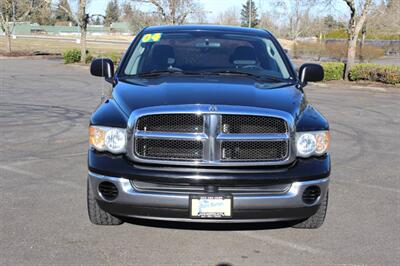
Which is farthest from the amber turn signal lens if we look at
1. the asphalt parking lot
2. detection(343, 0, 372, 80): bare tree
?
detection(343, 0, 372, 80): bare tree

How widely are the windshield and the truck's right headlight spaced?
1249 mm

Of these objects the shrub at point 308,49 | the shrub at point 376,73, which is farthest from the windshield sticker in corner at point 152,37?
the shrub at point 308,49

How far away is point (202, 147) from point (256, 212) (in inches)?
24.7

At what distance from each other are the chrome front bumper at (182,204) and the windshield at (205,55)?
163cm

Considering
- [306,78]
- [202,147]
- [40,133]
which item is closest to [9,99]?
[40,133]

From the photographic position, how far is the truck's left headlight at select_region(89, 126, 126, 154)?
3.94 m

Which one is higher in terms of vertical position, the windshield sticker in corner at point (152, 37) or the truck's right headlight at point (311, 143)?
the windshield sticker in corner at point (152, 37)

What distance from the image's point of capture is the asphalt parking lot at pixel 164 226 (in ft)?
13.1

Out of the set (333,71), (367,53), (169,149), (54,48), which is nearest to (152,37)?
(169,149)

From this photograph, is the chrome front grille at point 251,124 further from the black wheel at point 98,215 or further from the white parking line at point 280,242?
the black wheel at point 98,215

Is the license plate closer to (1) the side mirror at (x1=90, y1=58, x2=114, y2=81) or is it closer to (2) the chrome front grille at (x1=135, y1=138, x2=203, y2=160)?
(2) the chrome front grille at (x1=135, y1=138, x2=203, y2=160)

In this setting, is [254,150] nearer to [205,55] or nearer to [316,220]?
[316,220]

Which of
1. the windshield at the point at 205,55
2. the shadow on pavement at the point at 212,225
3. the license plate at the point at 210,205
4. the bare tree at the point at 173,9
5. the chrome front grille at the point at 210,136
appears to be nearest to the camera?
the license plate at the point at 210,205

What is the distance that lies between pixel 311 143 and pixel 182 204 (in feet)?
3.74
